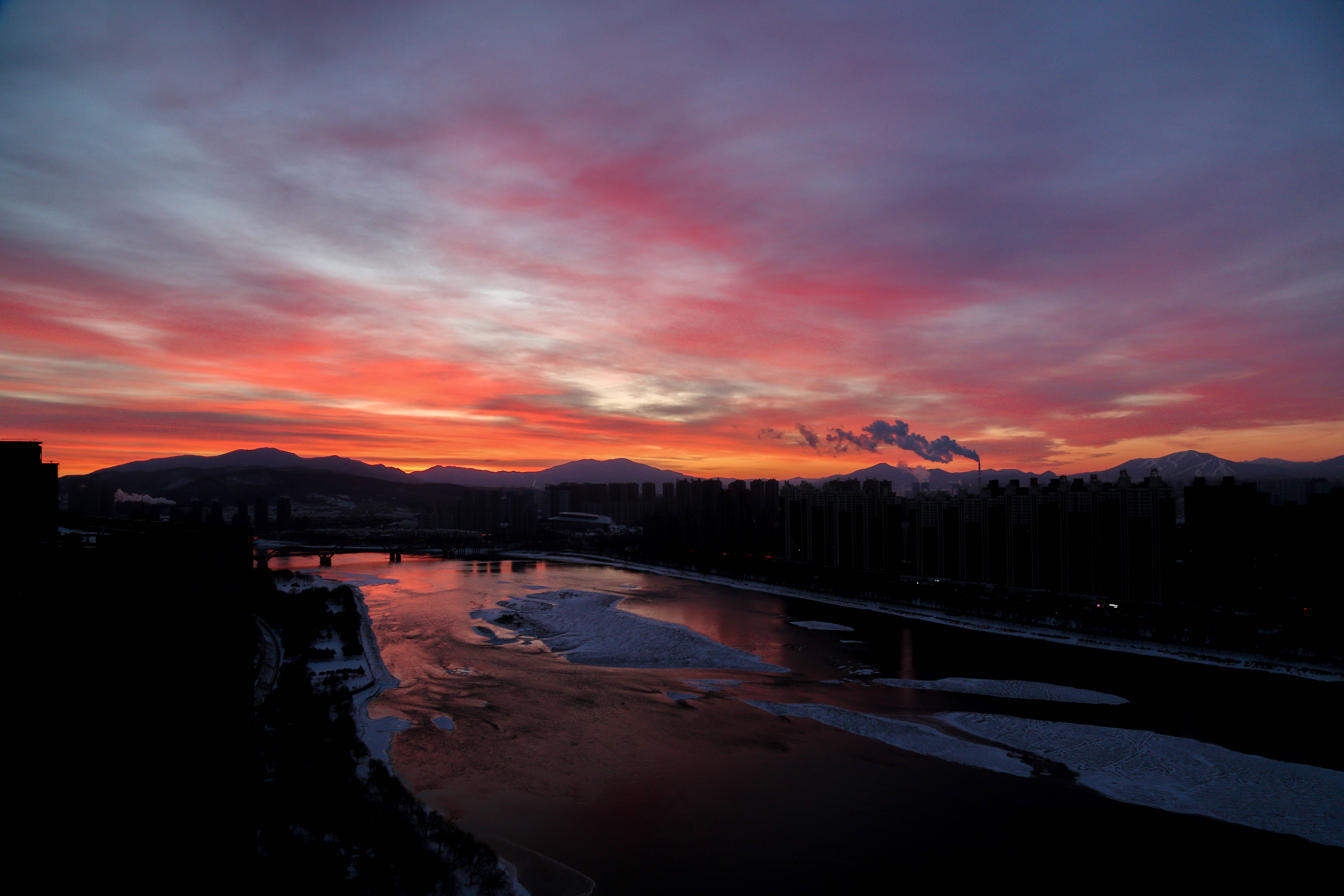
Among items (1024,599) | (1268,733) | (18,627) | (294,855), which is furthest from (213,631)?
(1024,599)

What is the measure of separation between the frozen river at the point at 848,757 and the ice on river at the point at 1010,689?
0.27ft

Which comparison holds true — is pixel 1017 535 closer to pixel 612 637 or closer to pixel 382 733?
pixel 612 637

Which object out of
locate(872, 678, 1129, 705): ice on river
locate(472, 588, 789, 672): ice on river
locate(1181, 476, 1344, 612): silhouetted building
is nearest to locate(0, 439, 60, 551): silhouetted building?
locate(472, 588, 789, 672): ice on river

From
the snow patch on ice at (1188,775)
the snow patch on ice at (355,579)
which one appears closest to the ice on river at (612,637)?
the snow patch on ice at (1188,775)

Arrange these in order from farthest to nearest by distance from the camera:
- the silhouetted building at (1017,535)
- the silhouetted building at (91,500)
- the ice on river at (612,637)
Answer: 1. the silhouetted building at (91,500)
2. the silhouetted building at (1017,535)
3. the ice on river at (612,637)

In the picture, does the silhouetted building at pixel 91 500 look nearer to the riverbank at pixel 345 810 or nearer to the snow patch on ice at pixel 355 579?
the snow patch on ice at pixel 355 579

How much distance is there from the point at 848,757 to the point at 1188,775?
5187mm

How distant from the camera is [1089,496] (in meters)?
24.2

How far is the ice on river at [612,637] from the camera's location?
57.1ft

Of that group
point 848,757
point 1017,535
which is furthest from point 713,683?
point 1017,535

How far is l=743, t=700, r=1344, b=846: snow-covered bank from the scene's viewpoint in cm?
892

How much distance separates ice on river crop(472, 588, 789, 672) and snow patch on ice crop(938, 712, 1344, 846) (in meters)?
6.53

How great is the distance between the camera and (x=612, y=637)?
2053 centimetres

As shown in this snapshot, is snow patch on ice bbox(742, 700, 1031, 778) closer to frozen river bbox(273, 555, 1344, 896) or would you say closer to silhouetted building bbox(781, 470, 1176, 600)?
frozen river bbox(273, 555, 1344, 896)
